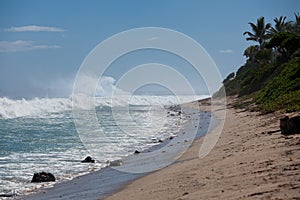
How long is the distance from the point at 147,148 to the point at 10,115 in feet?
155

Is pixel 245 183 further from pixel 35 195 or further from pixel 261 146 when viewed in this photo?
pixel 35 195

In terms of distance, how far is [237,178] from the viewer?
8.66 metres

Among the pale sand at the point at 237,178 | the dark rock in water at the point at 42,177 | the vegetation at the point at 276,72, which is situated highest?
the vegetation at the point at 276,72

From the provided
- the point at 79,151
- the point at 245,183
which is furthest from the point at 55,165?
the point at 245,183

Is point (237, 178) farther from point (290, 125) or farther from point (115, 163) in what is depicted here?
point (115, 163)

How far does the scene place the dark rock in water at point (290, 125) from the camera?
1196 cm

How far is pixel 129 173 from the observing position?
14.3 m

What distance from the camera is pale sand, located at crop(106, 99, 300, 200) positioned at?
24.2 ft

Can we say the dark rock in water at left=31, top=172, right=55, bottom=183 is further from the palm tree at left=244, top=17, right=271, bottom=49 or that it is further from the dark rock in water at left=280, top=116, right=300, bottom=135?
the palm tree at left=244, top=17, right=271, bottom=49

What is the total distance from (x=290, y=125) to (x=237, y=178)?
172 inches

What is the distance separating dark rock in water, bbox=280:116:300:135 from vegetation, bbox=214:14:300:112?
5272 mm

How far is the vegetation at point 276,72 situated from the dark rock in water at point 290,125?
5.27 m

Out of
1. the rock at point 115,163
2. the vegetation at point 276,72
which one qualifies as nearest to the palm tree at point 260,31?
the vegetation at point 276,72

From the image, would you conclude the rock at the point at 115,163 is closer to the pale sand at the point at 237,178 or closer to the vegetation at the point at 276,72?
the pale sand at the point at 237,178
